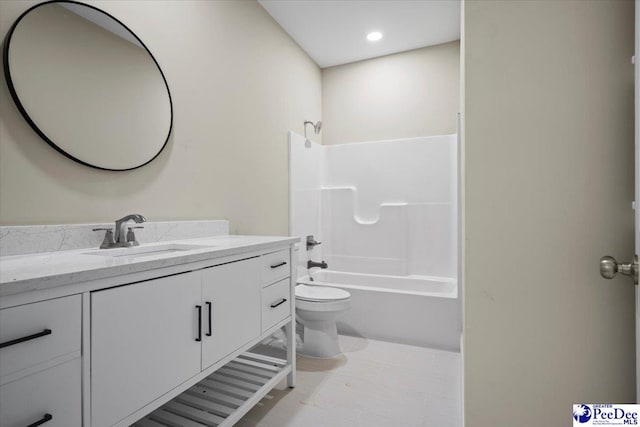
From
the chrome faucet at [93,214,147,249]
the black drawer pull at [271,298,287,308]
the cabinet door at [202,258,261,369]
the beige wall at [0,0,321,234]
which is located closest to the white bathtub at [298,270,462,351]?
the beige wall at [0,0,321,234]

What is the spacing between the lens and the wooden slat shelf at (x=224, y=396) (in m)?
1.37

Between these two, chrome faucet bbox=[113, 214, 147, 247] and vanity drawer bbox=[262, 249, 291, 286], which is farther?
vanity drawer bbox=[262, 249, 291, 286]

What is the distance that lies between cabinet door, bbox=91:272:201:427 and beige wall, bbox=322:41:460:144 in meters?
2.82

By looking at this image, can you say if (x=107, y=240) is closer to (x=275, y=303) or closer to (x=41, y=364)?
(x=41, y=364)

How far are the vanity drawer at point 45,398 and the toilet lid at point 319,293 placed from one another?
1551 mm

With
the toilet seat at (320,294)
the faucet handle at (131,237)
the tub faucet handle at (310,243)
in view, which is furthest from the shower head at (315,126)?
the faucet handle at (131,237)

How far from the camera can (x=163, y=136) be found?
5.52 ft

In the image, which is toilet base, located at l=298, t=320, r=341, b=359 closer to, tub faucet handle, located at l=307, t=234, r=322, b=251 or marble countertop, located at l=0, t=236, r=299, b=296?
tub faucet handle, located at l=307, t=234, r=322, b=251

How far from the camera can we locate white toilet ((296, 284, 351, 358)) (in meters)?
2.21

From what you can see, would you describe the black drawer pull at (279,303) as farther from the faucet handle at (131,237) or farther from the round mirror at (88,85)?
the round mirror at (88,85)

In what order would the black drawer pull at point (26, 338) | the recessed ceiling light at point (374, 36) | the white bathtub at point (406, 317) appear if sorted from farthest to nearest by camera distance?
the recessed ceiling light at point (374, 36) → the white bathtub at point (406, 317) → the black drawer pull at point (26, 338)

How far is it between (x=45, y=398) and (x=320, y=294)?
182cm

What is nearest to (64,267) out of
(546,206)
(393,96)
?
(546,206)

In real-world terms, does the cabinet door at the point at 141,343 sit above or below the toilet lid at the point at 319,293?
above
